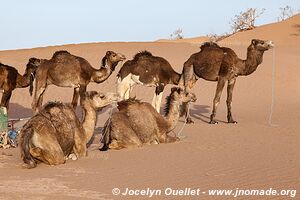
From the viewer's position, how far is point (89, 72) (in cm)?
1442

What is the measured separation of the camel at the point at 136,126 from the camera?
9711 mm

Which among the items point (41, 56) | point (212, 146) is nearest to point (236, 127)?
point (212, 146)

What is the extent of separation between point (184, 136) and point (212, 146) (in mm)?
1518

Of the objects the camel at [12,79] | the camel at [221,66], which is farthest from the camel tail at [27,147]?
the camel at [221,66]

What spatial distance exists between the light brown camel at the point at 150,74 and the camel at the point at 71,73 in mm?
736

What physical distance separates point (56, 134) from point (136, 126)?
90.0 inches

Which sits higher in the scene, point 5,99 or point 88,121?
point 88,121

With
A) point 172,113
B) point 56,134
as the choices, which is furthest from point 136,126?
point 56,134

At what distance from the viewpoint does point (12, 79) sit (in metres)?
14.8

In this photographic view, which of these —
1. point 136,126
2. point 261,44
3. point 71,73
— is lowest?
point 136,126

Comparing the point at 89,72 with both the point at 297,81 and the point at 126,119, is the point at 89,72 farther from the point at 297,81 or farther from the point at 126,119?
the point at 297,81

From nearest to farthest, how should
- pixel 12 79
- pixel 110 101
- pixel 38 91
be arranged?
1. pixel 110 101
2. pixel 38 91
3. pixel 12 79

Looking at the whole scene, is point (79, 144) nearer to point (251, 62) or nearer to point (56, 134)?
point (56, 134)

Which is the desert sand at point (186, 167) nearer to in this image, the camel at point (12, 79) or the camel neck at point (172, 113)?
the camel neck at point (172, 113)
